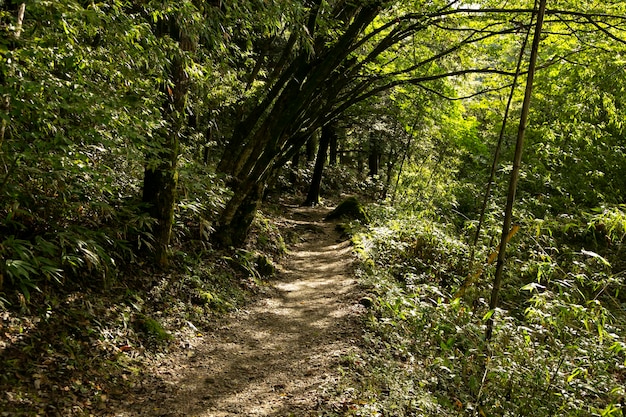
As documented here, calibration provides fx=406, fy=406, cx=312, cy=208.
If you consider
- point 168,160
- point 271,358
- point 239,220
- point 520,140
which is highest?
point 520,140

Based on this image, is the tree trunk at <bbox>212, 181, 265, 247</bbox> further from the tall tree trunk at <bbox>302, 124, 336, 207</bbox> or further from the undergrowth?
the tall tree trunk at <bbox>302, 124, 336, 207</bbox>

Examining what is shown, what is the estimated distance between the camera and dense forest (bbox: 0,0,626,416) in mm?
3820

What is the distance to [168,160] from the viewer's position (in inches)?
219

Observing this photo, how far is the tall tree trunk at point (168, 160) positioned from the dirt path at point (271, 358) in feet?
5.72

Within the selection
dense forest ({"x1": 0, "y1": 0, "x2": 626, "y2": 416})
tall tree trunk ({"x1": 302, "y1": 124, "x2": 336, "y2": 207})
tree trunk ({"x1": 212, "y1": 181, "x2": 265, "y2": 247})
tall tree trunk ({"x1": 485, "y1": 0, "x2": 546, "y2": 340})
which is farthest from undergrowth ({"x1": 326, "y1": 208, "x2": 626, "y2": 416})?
tall tree trunk ({"x1": 302, "y1": 124, "x2": 336, "y2": 207})

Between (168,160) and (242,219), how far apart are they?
3.20 m

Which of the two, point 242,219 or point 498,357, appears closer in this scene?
point 498,357

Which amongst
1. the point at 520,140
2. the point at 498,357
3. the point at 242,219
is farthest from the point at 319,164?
the point at 520,140

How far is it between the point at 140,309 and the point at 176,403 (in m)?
1.54

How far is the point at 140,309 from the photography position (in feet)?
16.9

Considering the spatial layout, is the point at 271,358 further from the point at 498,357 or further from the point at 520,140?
the point at 520,140

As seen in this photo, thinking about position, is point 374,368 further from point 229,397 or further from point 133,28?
point 133,28

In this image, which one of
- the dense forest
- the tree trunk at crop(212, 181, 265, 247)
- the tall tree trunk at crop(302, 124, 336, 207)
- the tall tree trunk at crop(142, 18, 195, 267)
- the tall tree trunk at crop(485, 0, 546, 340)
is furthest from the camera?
the tall tree trunk at crop(302, 124, 336, 207)

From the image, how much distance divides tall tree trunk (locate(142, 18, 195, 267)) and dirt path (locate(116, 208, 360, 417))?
1.74m
